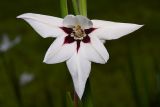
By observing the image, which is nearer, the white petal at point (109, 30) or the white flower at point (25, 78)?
the white petal at point (109, 30)

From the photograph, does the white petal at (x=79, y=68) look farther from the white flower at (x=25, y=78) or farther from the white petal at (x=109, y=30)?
the white flower at (x=25, y=78)

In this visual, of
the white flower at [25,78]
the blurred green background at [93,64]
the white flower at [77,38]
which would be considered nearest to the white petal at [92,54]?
the white flower at [77,38]

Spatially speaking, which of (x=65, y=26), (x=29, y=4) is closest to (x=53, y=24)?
(x=65, y=26)

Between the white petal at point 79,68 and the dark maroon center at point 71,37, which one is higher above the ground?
the dark maroon center at point 71,37

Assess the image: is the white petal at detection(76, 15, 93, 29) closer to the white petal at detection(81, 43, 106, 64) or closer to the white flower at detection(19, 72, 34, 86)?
the white petal at detection(81, 43, 106, 64)

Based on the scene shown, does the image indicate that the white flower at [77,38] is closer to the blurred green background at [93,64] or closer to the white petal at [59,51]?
the white petal at [59,51]

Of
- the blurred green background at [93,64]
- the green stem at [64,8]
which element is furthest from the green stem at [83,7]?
the blurred green background at [93,64]

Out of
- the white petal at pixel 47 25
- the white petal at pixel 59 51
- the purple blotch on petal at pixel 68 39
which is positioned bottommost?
the white petal at pixel 59 51

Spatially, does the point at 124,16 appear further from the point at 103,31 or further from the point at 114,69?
the point at 103,31
